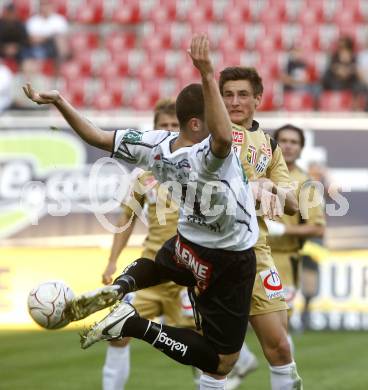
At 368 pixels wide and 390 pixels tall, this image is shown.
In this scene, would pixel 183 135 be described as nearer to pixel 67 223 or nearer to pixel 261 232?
pixel 261 232

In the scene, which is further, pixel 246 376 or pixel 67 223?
pixel 67 223

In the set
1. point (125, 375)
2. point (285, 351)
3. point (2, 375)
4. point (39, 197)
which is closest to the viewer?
point (285, 351)

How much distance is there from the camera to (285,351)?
6.66m

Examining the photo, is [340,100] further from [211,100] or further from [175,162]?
[211,100]

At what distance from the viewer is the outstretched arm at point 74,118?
18.6 feet

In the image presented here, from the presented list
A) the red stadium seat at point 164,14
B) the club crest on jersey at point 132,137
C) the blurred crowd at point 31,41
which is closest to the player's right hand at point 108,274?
the club crest on jersey at point 132,137

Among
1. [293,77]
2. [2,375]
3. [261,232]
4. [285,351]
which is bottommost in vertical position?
[2,375]

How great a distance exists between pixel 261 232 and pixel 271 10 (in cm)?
1201

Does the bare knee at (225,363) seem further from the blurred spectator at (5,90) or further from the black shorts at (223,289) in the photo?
the blurred spectator at (5,90)

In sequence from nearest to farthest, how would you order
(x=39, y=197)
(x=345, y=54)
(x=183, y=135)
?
(x=183, y=135) < (x=39, y=197) < (x=345, y=54)

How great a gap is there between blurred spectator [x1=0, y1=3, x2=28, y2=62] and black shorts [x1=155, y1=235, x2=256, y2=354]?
11375 millimetres

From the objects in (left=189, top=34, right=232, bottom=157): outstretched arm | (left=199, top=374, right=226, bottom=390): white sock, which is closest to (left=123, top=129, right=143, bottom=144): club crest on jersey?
(left=189, top=34, right=232, bottom=157): outstretched arm

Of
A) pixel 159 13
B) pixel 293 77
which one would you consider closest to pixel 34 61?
pixel 159 13

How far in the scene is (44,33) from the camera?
1725 cm
